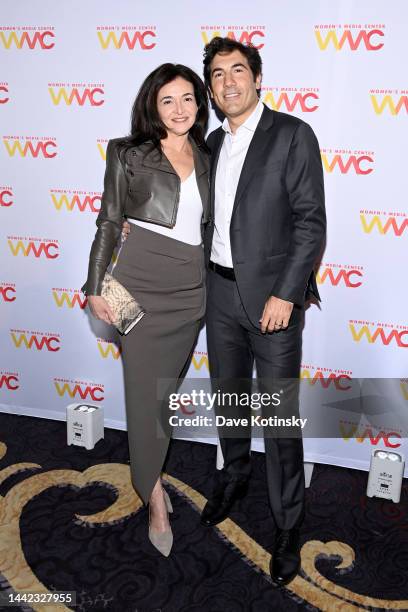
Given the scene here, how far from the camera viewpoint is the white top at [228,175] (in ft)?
8.31

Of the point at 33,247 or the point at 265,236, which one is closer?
the point at 265,236

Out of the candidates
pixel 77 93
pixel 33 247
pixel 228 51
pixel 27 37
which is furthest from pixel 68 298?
pixel 228 51

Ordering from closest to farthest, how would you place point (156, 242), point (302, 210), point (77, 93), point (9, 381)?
point (302, 210) < point (156, 242) < point (77, 93) < point (9, 381)

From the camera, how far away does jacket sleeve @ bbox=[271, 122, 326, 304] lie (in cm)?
236

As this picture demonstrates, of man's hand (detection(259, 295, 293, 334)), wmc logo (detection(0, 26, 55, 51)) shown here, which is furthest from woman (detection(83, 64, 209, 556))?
wmc logo (detection(0, 26, 55, 51))

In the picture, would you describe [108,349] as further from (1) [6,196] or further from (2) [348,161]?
(2) [348,161]

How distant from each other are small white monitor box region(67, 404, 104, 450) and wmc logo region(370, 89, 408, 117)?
242 cm

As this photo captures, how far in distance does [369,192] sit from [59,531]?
2366mm

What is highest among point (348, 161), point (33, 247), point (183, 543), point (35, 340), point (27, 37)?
point (27, 37)

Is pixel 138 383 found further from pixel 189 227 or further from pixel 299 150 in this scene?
pixel 299 150

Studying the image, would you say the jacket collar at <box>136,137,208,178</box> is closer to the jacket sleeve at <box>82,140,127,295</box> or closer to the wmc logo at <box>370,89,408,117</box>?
the jacket sleeve at <box>82,140,127,295</box>

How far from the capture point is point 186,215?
261 cm

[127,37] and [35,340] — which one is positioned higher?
[127,37]

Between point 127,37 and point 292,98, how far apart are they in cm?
99
